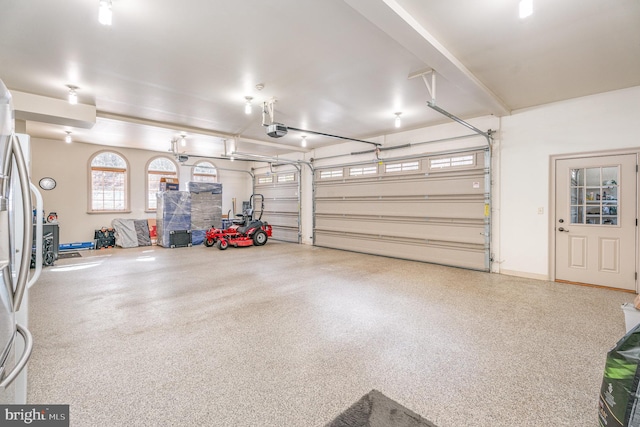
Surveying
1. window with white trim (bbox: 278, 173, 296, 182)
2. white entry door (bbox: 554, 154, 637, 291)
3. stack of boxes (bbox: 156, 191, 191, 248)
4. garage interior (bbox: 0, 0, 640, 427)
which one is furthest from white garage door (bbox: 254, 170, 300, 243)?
white entry door (bbox: 554, 154, 637, 291)

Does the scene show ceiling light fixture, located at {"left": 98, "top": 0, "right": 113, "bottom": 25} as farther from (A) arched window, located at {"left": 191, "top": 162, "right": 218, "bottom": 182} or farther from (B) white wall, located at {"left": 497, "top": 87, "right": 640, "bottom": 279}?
(A) arched window, located at {"left": 191, "top": 162, "right": 218, "bottom": 182}

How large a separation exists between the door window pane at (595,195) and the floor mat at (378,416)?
470cm

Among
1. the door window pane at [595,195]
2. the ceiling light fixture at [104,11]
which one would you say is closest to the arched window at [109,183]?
the ceiling light fixture at [104,11]

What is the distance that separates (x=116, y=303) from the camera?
371cm

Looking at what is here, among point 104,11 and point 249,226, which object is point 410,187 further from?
point 104,11

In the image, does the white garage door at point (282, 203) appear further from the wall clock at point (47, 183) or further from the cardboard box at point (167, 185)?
the wall clock at point (47, 183)

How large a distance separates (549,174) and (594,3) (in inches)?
119

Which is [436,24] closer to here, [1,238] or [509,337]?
[509,337]

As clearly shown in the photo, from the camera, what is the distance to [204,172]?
10.5 metres

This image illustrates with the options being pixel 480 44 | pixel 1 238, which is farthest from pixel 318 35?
pixel 1 238

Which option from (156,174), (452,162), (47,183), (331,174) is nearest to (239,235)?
(331,174)

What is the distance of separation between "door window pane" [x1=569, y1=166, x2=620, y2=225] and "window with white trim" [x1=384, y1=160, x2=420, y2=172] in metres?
2.71

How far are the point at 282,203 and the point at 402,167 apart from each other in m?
4.70

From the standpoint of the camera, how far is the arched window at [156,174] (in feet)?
30.8
